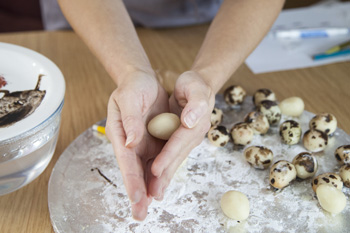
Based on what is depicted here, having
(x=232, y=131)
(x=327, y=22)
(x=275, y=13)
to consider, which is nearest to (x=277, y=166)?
(x=232, y=131)

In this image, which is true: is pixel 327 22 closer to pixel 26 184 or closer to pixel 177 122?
pixel 177 122

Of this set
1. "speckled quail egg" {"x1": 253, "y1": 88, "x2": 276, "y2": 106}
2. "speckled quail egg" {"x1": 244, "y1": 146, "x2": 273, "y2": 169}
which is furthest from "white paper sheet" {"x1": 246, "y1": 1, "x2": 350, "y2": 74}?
"speckled quail egg" {"x1": 244, "y1": 146, "x2": 273, "y2": 169}

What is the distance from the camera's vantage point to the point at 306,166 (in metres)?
0.85

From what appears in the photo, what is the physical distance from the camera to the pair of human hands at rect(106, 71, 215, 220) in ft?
2.24

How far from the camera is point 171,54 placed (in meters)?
1.40

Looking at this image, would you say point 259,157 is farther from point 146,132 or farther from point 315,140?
point 146,132

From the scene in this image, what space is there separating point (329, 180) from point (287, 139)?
162mm

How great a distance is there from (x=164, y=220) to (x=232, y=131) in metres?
0.31

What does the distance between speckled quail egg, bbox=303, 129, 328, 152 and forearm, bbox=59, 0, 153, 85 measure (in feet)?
1.37

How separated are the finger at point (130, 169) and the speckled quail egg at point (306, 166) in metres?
0.36

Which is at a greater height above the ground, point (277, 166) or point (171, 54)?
point (277, 166)

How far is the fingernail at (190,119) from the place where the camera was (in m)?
0.73

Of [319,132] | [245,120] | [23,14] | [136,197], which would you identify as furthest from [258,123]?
[23,14]

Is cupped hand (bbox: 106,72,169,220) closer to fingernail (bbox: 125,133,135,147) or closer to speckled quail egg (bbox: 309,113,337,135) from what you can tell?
fingernail (bbox: 125,133,135,147)
